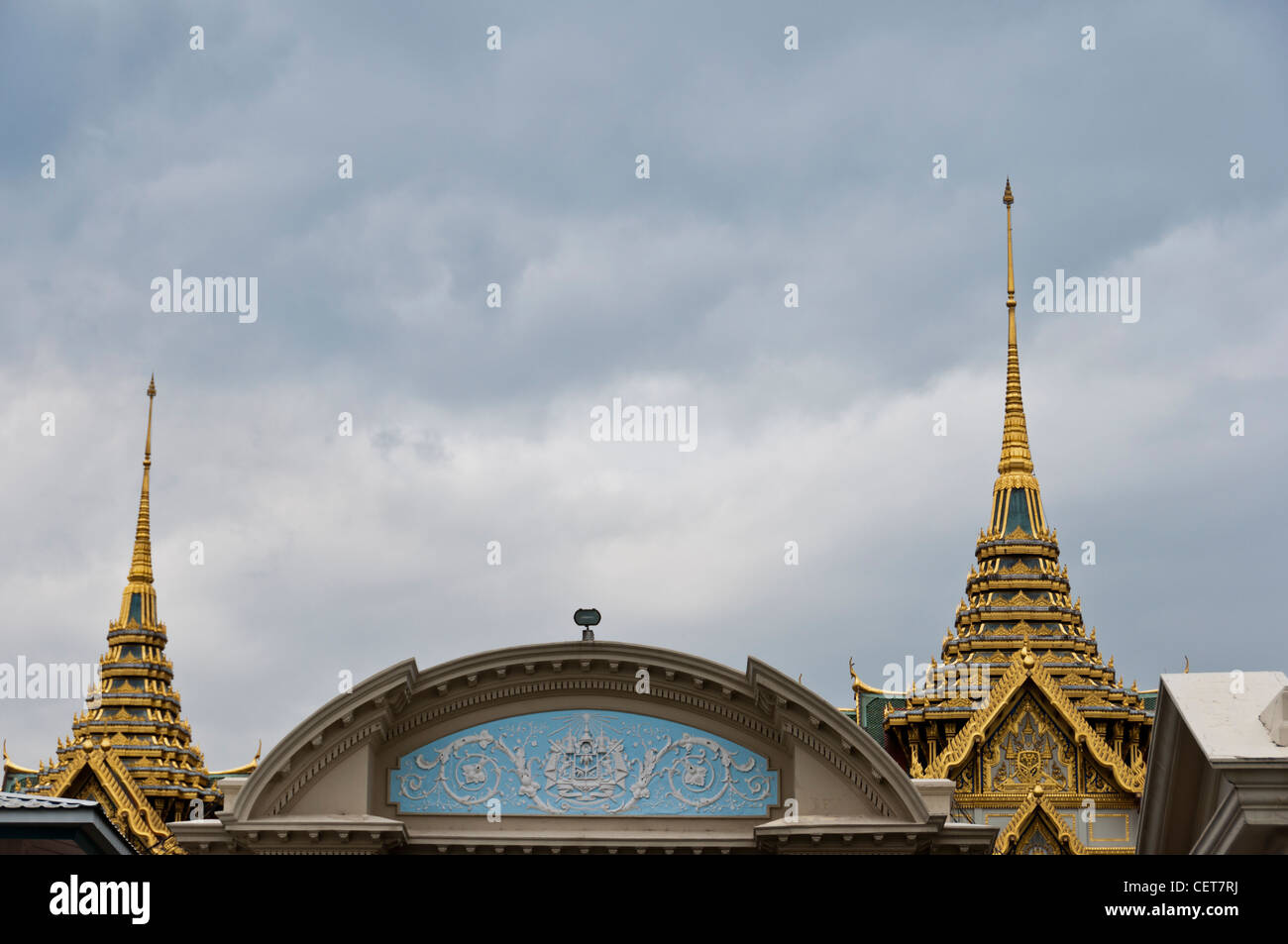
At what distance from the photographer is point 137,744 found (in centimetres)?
7500

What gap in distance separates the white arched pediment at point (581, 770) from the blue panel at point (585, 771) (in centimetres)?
2

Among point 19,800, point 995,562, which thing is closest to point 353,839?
point 19,800

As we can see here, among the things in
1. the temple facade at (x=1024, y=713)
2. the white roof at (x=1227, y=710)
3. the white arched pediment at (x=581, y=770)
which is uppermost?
the temple facade at (x=1024, y=713)

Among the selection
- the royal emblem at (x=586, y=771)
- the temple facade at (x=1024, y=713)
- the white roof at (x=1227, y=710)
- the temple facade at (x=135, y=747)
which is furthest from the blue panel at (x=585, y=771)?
the temple facade at (x=135, y=747)

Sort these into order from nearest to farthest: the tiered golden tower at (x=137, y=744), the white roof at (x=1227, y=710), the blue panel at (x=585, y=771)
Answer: the white roof at (x=1227, y=710) → the blue panel at (x=585, y=771) → the tiered golden tower at (x=137, y=744)

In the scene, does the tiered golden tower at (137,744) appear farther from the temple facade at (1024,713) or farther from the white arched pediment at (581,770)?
the white arched pediment at (581,770)

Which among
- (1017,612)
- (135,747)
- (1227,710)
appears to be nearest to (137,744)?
(135,747)

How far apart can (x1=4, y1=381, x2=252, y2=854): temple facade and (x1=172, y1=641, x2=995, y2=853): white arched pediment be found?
3599cm

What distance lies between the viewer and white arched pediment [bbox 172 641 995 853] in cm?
3231

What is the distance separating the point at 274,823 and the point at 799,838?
305 inches

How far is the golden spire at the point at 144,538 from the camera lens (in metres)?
81.9

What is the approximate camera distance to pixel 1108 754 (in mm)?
60188

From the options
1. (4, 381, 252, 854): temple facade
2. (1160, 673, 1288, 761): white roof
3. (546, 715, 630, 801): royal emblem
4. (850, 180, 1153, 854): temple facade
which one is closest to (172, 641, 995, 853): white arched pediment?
(546, 715, 630, 801): royal emblem
